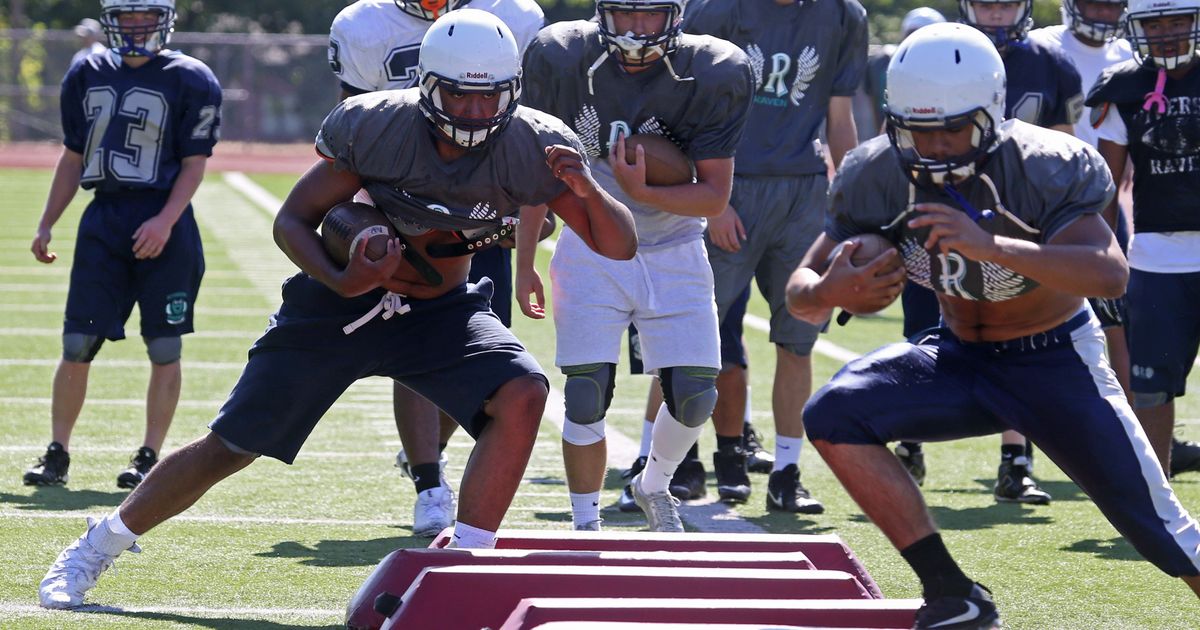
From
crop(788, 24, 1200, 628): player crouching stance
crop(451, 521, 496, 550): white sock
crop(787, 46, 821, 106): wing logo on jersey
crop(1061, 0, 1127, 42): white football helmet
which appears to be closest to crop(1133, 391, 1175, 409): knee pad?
crop(787, 46, 821, 106): wing logo on jersey

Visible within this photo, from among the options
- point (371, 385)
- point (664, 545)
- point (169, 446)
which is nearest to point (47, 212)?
point (169, 446)

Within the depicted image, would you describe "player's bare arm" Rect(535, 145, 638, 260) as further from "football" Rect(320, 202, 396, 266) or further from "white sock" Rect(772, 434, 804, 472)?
"white sock" Rect(772, 434, 804, 472)

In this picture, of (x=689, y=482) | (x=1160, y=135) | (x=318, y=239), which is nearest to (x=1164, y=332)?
(x=1160, y=135)

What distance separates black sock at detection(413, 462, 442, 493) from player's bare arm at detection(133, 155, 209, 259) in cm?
155

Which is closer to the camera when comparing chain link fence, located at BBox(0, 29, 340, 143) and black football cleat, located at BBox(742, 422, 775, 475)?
black football cleat, located at BBox(742, 422, 775, 475)

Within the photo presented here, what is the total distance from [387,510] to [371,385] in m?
3.26

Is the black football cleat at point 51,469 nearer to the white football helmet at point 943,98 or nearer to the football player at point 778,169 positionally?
the football player at point 778,169

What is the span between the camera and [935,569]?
13.2 ft

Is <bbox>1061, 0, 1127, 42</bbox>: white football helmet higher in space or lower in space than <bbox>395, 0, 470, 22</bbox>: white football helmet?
lower

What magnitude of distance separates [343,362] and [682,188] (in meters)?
1.21

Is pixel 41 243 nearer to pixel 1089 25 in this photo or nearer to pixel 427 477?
pixel 427 477

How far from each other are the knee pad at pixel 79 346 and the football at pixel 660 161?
8.17 ft

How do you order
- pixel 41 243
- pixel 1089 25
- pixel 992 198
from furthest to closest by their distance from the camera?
pixel 1089 25
pixel 41 243
pixel 992 198

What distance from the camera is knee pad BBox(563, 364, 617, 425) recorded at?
17.6 feet
